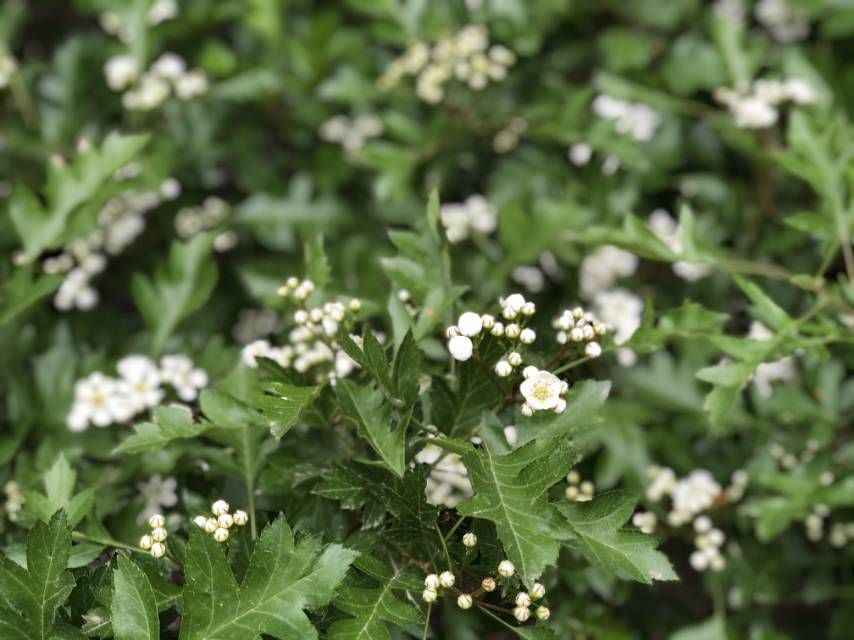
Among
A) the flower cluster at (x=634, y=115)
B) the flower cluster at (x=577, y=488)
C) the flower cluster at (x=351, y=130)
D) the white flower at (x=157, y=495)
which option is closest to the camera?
the flower cluster at (x=577, y=488)

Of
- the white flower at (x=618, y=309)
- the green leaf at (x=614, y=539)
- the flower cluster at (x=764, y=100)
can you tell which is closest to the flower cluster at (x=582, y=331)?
the green leaf at (x=614, y=539)

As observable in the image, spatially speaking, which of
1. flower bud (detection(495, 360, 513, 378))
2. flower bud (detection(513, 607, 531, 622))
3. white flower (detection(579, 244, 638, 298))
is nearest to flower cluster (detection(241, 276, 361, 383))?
flower bud (detection(495, 360, 513, 378))

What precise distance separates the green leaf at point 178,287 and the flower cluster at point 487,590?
933 millimetres

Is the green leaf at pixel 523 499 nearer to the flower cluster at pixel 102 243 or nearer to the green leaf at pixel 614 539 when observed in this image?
the green leaf at pixel 614 539

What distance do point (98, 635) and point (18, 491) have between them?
2.10 feet

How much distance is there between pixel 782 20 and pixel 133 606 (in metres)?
2.55

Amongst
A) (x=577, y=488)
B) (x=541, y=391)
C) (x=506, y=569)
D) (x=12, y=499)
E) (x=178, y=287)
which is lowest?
(x=577, y=488)

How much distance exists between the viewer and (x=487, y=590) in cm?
139

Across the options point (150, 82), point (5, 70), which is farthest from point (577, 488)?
point (5, 70)

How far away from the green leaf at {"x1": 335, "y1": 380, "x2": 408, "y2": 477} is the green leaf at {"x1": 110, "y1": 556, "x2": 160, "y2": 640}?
36 centimetres

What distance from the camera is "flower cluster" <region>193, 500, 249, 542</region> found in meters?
1.41

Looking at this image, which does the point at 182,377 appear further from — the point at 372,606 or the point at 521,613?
the point at 521,613

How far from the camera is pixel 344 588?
1390 millimetres

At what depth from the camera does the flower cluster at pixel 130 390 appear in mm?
1919
